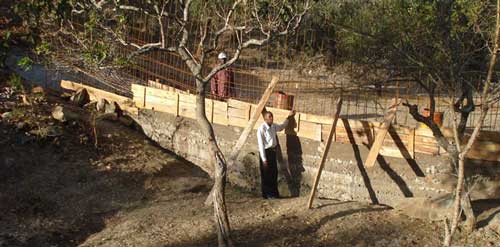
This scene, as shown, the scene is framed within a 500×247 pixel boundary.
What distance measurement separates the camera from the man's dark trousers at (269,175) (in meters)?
9.33

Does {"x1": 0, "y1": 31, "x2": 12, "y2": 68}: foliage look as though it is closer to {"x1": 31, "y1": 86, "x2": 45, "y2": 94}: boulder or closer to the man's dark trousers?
the man's dark trousers

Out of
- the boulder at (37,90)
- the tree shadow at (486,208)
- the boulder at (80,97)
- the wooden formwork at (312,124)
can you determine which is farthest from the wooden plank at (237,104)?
the tree shadow at (486,208)

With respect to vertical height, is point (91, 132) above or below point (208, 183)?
above

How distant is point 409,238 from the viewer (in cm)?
720

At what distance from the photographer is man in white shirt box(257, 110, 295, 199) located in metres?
9.23

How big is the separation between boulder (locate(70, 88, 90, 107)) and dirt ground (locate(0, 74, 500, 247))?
310 millimetres

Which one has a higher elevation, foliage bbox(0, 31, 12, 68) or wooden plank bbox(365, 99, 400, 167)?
foliage bbox(0, 31, 12, 68)

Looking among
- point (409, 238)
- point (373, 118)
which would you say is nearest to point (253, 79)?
point (373, 118)

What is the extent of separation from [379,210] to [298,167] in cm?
199

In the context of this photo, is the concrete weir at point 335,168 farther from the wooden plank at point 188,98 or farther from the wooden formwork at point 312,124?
the wooden plank at point 188,98

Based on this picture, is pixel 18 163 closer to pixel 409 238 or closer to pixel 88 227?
pixel 88 227

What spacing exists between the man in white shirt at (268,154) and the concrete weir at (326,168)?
0.48 meters

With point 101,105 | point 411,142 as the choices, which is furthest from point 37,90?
point 411,142

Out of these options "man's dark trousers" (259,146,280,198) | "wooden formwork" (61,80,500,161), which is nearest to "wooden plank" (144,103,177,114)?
"wooden formwork" (61,80,500,161)
